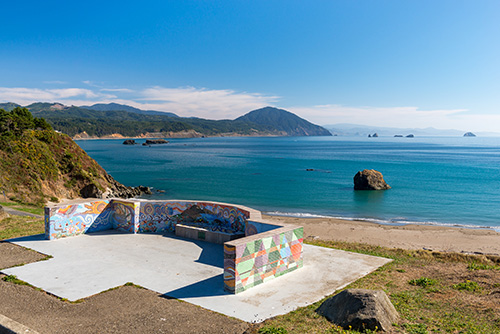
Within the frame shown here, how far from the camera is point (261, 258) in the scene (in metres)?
10.7

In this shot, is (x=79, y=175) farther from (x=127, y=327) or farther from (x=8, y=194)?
(x=127, y=327)

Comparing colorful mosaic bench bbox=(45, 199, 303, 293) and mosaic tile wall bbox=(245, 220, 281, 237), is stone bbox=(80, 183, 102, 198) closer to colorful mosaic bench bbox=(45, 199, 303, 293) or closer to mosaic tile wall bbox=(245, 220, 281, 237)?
colorful mosaic bench bbox=(45, 199, 303, 293)

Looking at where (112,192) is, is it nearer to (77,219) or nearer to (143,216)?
(77,219)

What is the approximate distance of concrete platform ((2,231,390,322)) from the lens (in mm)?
9547

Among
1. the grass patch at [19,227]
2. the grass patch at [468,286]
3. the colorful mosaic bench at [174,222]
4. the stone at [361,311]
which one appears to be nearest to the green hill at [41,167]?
the grass patch at [19,227]

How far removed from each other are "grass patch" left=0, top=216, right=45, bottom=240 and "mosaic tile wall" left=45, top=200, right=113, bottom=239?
196cm

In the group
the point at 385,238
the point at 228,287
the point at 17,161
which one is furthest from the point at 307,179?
the point at 228,287

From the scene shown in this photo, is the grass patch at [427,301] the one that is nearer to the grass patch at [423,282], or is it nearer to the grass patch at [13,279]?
the grass patch at [423,282]

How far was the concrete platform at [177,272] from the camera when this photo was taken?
376 inches

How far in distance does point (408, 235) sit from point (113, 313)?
23251 mm

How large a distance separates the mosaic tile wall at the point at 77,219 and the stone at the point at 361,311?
12.3 m

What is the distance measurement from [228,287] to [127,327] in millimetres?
3058

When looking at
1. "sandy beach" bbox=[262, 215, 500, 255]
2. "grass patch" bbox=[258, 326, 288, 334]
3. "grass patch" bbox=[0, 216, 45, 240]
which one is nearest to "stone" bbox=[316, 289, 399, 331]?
"grass patch" bbox=[258, 326, 288, 334]

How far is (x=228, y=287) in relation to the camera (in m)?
9.96
